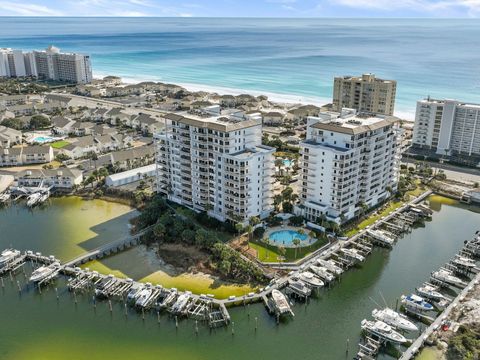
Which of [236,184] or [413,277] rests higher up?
[236,184]

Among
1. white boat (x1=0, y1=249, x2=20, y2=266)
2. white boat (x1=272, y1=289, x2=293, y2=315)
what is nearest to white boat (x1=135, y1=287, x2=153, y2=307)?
white boat (x1=272, y1=289, x2=293, y2=315)

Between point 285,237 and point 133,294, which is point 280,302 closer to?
point 285,237

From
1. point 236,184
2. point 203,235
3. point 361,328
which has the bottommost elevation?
point 361,328

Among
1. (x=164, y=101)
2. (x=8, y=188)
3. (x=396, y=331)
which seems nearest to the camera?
(x=396, y=331)

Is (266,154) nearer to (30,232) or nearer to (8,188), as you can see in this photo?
(30,232)

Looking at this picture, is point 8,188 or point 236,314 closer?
point 236,314

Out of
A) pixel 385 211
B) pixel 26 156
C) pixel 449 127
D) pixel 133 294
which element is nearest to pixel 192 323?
pixel 133 294

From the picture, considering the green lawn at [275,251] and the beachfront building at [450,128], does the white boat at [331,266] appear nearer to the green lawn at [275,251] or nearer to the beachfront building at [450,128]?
the green lawn at [275,251]

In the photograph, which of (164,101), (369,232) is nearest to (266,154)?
(369,232)
